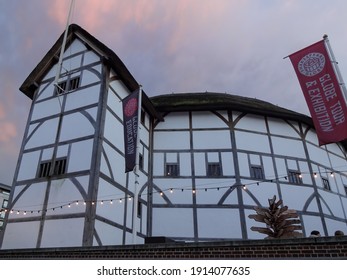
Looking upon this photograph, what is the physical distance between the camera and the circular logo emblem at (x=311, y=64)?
8.00 meters

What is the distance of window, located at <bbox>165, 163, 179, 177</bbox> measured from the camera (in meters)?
16.8

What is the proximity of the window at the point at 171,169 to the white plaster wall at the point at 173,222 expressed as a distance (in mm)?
2023

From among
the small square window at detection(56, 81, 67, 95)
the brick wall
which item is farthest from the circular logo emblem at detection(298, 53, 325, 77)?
the small square window at detection(56, 81, 67, 95)

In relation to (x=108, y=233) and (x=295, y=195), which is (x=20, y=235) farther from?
(x=295, y=195)

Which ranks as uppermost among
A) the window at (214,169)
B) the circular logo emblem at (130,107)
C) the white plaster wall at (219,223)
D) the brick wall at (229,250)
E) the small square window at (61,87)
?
the small square window at (61,87)

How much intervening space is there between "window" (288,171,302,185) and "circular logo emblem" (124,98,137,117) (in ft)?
34.0

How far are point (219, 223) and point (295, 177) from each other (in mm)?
5331

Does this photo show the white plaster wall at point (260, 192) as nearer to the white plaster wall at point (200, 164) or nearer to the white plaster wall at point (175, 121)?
the white plaster wall at point (200, 164)

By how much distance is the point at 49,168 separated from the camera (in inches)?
539

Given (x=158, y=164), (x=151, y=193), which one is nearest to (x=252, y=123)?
(x=158, y=164)

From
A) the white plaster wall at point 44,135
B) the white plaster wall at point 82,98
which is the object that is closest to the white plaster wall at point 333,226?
the white plaster wall at point 82,98
